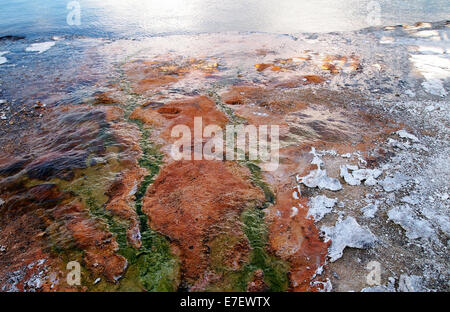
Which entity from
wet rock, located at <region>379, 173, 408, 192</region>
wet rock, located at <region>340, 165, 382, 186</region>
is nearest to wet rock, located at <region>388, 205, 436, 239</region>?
wet rock, located at <region>379, 173, 408, 192</region>

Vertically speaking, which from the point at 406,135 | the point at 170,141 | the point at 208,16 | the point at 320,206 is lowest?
the point at 320,206

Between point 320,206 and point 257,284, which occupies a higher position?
point 320,206

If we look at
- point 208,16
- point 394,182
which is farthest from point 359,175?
point 208,16

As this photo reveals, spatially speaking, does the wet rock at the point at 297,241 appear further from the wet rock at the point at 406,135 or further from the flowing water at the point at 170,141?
the wet rock at the point at 406,135

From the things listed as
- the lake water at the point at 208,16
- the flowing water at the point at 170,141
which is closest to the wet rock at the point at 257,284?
the flowing water at the point at 170,141

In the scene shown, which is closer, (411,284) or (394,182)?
(411,284)

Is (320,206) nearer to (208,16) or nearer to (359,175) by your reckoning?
(359,175)

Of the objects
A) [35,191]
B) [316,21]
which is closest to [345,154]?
[35,191]

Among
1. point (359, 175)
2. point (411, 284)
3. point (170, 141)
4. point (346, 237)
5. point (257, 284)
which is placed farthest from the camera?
point (170, 141)

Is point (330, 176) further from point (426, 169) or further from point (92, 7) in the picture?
point (92, 7)
